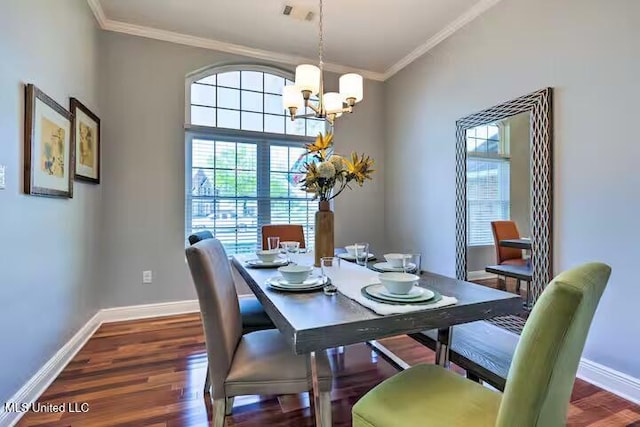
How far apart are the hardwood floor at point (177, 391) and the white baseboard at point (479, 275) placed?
0.82 m

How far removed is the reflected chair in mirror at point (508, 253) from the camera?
8.03ft

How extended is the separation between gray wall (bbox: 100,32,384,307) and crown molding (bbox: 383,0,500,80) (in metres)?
1.93

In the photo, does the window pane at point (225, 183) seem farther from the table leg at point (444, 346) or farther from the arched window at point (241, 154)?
the table leg at point (444, 346)

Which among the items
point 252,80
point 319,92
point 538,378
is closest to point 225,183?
point 252,80

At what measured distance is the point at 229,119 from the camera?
3.59 meters

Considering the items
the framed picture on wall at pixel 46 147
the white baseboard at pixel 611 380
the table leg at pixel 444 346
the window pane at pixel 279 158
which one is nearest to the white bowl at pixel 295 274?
the table leg at pixel 444 346

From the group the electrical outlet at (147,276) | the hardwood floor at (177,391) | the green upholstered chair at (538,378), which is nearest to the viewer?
the green upholstered chair at (538,378)

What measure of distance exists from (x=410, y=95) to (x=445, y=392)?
3.30m

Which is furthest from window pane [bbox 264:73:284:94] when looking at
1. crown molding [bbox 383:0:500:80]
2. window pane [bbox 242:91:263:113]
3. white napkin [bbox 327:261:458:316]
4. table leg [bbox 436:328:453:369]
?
table leg [bbox 436:328:453:369]

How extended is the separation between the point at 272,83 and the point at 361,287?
304cm

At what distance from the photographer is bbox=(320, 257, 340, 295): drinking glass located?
1.40m

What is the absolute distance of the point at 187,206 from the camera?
11.2ft

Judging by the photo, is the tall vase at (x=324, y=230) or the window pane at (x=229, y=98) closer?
the tall vase at (x=324, y=230)

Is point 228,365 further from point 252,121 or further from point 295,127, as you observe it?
point 295,127
